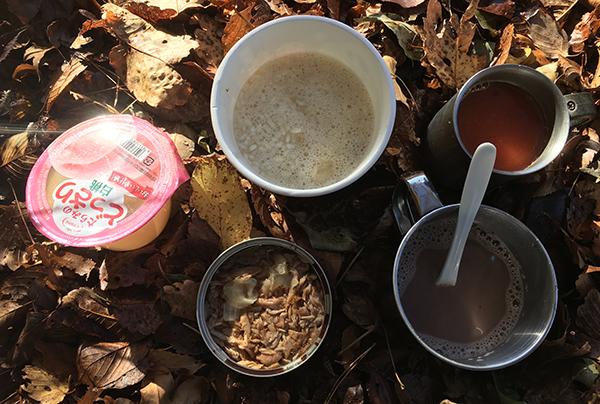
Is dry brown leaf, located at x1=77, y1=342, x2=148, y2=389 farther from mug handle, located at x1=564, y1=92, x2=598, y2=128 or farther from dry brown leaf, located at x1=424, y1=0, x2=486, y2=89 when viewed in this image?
mug handle, located at x1=564, y1=92, x2=598, y2=128

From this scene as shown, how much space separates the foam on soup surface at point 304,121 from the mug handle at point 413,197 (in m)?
0.20

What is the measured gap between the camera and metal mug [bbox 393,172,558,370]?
112cm

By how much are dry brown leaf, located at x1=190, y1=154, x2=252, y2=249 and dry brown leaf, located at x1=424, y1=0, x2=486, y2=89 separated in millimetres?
928

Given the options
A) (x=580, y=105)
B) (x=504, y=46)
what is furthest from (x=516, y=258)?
(x=504, y=46)

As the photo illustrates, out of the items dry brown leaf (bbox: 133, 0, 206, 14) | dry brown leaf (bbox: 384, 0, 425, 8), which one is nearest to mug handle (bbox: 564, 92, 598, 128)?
dry brown leaf (bbox: 384, 0, 425, 8)

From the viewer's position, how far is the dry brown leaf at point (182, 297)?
140 centimetres

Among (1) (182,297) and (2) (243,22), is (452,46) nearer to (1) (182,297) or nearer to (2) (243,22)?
(2) (243,22)

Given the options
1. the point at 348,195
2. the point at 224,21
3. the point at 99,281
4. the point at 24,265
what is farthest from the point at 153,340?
the point at 224,21

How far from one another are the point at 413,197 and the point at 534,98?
0.62m

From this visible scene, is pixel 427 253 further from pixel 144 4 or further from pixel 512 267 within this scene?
pixel 144 4

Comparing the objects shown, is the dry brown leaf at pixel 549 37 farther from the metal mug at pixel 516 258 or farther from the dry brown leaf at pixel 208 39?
the dry brown leaf at pixel 208 39

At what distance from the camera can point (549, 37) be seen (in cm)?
153

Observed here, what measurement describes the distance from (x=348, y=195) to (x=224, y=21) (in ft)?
2.92

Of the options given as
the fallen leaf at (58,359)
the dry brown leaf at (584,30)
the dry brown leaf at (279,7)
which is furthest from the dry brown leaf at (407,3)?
the fallen leaf at (58,359)
